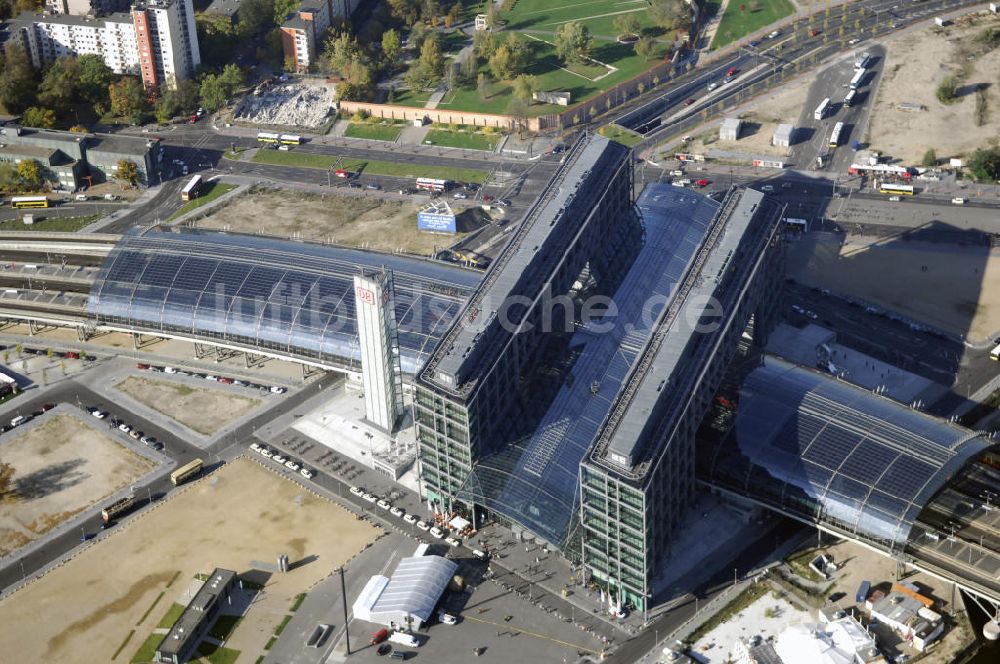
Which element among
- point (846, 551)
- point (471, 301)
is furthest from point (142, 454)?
Result: point (846, 551)

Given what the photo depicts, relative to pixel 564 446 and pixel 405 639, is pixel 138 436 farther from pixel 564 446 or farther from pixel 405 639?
pixel 564 446

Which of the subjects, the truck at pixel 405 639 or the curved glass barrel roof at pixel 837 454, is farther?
the curved glass barrel roof at pixel 837 454

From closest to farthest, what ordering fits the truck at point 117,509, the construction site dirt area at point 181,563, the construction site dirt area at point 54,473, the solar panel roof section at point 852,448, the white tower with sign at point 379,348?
the construction site dirt area at point 181,563 → the solar panel roof section at point 852,448 → the truck at point 117,509 → the construction site dirt area at point 54,473 → the white tower with sign at point 379,348

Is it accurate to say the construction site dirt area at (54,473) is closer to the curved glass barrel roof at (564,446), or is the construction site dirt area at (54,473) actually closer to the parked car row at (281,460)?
the parked car row at (281,460)

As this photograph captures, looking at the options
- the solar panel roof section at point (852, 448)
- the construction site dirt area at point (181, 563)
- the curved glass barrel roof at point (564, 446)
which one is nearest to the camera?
the construction site dirt area at point (181, 563)

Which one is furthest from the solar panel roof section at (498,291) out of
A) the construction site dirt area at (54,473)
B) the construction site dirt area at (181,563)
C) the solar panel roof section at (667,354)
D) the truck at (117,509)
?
the construction site dirt area at (54,473)

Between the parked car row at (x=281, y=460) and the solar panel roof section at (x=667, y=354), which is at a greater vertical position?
the solar panel roof section at (x=667, y=354)

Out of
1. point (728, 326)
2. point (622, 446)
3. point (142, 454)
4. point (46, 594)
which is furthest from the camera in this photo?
point (142, 454)

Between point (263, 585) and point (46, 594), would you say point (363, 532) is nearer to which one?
point (263, 585)

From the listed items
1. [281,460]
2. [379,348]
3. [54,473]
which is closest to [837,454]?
[379,348]
